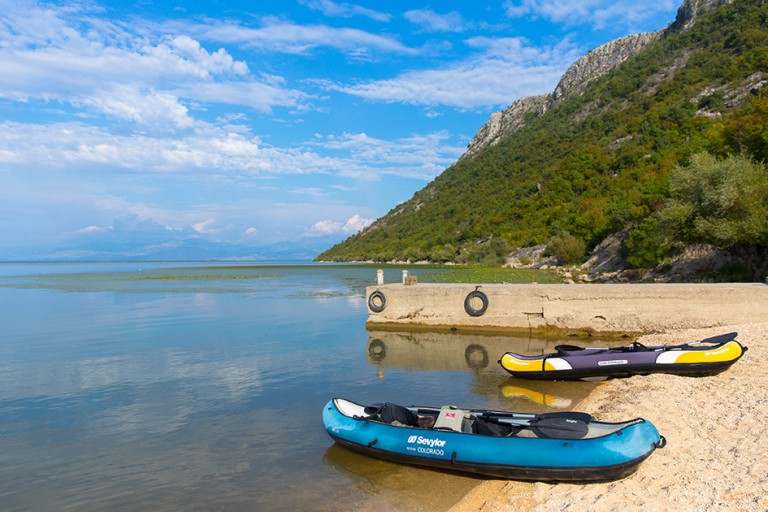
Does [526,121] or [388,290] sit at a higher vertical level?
[526,121]

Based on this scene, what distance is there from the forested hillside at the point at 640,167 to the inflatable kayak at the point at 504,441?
2261 centimetres

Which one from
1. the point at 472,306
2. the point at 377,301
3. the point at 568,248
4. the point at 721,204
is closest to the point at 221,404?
the point at 377,301

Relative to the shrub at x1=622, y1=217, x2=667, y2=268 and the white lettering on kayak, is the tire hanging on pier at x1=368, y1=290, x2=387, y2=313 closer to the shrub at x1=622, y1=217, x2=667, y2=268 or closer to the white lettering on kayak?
the white lettering on kayak

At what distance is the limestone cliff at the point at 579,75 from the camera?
91525 millimetres

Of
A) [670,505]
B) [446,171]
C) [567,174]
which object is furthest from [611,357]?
[446,171]

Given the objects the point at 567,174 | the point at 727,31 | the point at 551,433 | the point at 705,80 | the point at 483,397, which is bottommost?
the point at 483,397

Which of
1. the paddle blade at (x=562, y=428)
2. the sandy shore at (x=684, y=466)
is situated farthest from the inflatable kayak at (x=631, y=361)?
the paddle blade at (x=562, y=428)

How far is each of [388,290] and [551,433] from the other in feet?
50.0

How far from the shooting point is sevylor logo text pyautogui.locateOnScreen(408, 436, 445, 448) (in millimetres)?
7555

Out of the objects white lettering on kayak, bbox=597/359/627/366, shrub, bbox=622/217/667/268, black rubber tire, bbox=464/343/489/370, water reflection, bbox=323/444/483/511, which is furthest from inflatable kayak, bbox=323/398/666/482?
shrub, bbox=622/217/667/268

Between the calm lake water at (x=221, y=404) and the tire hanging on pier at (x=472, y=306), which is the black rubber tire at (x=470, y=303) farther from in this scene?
the calm lake water at (x=221, y=404)

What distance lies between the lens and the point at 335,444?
30.0 ft

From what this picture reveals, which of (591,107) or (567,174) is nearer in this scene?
(567,174)

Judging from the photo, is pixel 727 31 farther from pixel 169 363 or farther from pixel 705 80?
pixel 169 363
